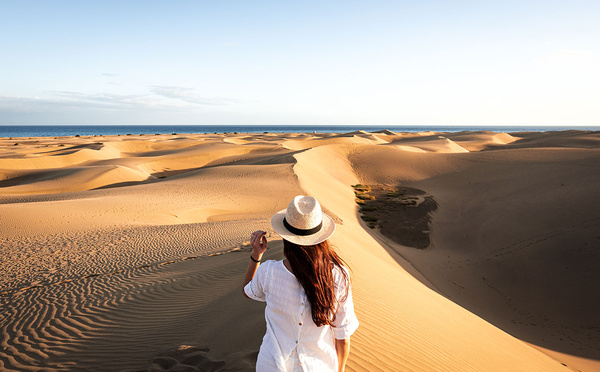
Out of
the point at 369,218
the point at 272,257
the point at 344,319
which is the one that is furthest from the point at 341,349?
the point at 369,218

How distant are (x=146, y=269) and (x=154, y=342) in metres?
3.68

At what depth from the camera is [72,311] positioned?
5.60 metres

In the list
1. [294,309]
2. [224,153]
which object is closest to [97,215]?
[294,309]

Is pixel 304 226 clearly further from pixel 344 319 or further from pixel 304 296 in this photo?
pixel 344 319

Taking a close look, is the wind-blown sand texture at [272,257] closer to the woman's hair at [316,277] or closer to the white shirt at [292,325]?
the white shirt at [292,325]

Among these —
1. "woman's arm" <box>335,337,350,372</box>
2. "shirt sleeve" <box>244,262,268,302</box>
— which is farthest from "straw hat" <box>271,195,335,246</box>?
"woman's arm" <box>335,337,350,372</box>

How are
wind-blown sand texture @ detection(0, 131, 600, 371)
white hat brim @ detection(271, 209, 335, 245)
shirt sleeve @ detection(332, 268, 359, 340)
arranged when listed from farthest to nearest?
1. wind-blown sand texture @ detection(0, 131, 600, 371)
2. shirt sleeve @ detection(332, 268, 359, 340)
3. white hat brim @ detection(271, 209, 335, 245)

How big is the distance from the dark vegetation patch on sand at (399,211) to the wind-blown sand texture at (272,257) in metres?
0.62

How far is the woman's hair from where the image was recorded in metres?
1.98

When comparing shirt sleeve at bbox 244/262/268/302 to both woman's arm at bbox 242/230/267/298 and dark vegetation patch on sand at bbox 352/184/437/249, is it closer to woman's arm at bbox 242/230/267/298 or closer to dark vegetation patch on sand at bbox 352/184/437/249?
woman's arm at bbox 242/230/267/298

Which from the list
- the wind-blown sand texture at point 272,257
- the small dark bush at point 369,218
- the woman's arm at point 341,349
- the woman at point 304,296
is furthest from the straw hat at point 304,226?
the small dark bush at point 369,218

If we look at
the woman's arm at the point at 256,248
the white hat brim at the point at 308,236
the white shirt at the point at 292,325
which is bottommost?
the white shirt at the point at 292,325

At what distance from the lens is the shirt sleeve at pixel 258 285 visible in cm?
215

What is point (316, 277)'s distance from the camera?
1.98 metres
